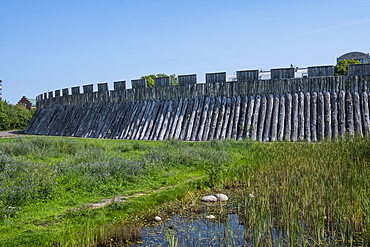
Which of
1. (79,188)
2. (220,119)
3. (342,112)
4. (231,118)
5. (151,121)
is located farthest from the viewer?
(151,121)

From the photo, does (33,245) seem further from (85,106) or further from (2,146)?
(85,106)

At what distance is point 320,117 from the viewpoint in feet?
48.4

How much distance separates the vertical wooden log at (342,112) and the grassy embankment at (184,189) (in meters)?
3.98

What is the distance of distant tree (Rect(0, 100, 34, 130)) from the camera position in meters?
31.0

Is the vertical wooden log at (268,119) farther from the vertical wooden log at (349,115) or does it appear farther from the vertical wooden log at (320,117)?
the vertical wooden log at (349,115)

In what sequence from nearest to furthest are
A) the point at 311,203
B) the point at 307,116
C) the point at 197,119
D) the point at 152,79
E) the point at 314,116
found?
1. the point at 311,203
2. the point at 314,116
3. the point at 307,116
4. the point at 197,119
5. the point at 152,79

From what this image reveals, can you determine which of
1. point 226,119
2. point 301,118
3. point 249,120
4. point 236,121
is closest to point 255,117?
point 249,120

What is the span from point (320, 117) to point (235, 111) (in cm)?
362

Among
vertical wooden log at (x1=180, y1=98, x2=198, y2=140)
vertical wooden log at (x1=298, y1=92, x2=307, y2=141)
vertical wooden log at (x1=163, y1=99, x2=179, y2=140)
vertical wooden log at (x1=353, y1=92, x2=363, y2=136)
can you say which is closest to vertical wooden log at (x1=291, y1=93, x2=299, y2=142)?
vertical wooden log at (x1=298, y1=92, x2=307, y2=141)

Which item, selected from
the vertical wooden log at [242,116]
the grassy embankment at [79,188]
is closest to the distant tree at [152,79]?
the vertical wooden log at [242,116]

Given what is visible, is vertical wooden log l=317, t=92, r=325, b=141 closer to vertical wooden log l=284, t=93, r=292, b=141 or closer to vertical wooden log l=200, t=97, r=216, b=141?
vertical wooden log l=284, t=93, r=292, b=141

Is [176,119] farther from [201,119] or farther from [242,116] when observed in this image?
[242,116]

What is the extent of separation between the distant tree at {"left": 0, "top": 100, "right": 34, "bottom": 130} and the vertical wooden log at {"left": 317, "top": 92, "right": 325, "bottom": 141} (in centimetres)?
2560

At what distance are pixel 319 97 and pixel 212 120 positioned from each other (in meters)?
4.64
